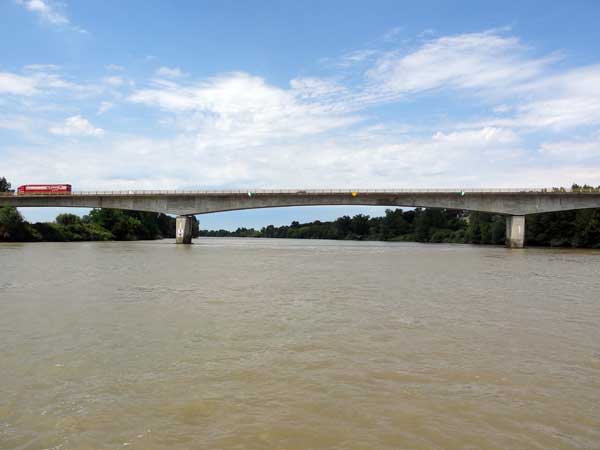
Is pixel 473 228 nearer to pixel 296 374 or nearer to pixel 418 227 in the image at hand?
pixel 418 227

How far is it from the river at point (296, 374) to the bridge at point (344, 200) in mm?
55050

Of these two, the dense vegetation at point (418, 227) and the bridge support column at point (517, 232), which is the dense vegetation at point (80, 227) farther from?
the bridge support column at point (517, 232)

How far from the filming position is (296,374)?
25.3 ft

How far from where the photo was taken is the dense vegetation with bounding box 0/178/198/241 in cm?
7712

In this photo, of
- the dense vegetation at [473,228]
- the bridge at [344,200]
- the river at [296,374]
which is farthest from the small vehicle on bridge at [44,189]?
the dense vegetation at [473,228]

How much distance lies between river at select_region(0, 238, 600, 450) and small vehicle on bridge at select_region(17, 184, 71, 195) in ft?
208

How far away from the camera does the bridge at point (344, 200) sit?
6856cm

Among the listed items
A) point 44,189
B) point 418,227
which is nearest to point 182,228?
point 44,189

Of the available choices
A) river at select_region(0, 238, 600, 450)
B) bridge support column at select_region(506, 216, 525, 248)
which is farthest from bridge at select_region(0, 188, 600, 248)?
river at select_region(0, 238, 600, 450)

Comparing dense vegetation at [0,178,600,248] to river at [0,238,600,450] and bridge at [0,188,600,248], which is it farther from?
river at [0,238,600,450]

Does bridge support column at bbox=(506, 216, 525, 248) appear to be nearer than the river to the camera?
No

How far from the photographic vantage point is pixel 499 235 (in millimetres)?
94375

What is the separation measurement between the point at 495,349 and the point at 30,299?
1388 cm

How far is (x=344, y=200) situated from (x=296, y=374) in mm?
63985
